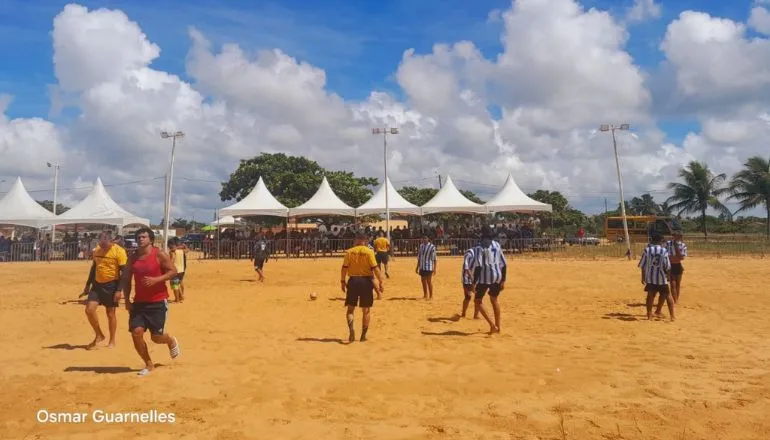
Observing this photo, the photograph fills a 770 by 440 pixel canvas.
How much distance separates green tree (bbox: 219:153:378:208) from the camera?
45000 mm

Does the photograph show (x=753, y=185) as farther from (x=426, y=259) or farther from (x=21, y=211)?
(x=21, y=211)

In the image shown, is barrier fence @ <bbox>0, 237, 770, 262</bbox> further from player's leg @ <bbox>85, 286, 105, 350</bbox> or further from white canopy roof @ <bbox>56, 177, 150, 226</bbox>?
player's leg @ <bbox>85, 286, 105, 350</bbox>

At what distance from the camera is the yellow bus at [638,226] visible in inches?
1454

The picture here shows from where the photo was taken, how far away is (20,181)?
30.0 metres

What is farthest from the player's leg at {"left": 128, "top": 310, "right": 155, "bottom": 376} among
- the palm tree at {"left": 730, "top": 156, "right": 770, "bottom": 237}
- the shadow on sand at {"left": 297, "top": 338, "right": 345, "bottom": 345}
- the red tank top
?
the palm tree at {"left": 730, "top": 156, "right": 770, "bottom": 237}

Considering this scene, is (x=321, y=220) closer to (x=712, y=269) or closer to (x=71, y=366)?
(x=712, y=269)

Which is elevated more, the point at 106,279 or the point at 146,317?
the point at 106,279

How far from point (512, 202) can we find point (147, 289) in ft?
79.6

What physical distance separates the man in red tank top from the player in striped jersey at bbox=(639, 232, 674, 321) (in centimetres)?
766

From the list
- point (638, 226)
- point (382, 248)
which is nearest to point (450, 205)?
point (382, 248)

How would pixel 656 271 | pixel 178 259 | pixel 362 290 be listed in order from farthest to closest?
pixel 178 259, pixel 656 271, pixel 362 290

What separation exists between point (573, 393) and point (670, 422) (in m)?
0.99

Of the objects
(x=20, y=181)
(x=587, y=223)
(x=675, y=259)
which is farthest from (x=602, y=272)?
(x=587, y=223)

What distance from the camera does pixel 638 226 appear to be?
3844 cm
